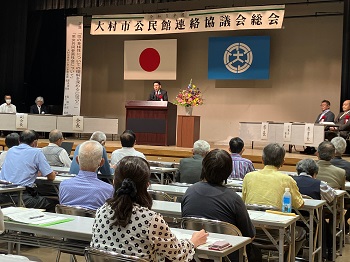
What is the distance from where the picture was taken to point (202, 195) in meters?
3.29

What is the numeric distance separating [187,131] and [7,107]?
4.74m

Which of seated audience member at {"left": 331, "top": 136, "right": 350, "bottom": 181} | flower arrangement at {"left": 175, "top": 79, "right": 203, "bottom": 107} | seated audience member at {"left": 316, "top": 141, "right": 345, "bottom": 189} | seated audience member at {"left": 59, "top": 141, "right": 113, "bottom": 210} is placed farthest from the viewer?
flower arrangement at {"left": 175, "top": 79, "right": 203, "bottom": 107}

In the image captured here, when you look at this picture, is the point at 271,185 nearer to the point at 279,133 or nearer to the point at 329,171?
the point at 329,171

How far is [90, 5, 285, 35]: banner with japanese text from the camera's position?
11055 millimetres

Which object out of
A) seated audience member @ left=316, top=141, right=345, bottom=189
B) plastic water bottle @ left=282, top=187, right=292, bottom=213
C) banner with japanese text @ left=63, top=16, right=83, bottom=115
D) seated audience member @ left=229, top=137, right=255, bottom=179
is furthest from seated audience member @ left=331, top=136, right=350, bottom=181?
banner with japanese text @ left=63, top=16, right=83, bottom=115

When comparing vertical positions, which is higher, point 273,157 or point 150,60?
point 150,60

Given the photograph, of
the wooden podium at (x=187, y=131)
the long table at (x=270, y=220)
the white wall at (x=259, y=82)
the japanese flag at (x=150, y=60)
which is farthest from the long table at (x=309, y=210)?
the japanese flag at (x=150, y=60)

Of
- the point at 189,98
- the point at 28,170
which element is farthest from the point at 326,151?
the point at 189,98

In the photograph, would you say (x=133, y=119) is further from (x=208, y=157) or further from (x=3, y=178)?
(x=208, y=157)

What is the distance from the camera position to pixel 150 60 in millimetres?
13898

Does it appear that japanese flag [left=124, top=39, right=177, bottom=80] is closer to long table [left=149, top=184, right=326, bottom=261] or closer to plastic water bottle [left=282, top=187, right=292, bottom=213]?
long table [left=149, top=184, right=326, bottom=261]

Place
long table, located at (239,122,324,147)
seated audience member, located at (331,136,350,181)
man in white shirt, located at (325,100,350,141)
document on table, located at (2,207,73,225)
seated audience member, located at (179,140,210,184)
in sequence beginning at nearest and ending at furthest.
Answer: document on table, located at (2,207,73,225)
seated audience member, located at (179,140,210,184)
seated audience member, located at (331,136,350,181)
man in white shirt, located at (325,100,350,141)
long table, located at (239,122,324,147)

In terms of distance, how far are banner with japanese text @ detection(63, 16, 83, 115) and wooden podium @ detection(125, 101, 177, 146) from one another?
2251 mm

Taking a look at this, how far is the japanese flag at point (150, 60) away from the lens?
13.8 metres
